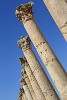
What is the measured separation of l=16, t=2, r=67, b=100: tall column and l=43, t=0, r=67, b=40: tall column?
6.66m

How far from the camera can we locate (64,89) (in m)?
17.2

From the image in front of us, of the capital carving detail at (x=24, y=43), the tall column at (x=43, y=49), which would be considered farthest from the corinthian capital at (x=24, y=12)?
the capital carving detail at (x=24, y=43)

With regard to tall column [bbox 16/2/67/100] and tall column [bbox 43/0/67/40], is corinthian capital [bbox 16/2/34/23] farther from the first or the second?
tall column [bbox 43/0/67/40]

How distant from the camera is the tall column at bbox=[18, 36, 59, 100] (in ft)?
67.4

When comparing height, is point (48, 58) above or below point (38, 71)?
above

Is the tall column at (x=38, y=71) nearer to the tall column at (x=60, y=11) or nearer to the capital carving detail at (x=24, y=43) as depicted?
the capital carving detail at (x=24, y=43)

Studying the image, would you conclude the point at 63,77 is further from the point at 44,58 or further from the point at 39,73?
the point at 39,73

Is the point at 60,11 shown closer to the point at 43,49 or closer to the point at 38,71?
the point at 43,49

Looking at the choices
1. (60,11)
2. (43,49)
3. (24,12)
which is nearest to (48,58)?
(43,49)

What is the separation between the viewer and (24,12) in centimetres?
2181

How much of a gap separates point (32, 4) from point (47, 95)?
798 cm

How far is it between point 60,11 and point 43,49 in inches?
349

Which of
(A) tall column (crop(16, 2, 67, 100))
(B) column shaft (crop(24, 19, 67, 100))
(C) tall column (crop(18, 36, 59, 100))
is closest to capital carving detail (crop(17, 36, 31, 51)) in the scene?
(C) tall column (crop(18, 36, 59, 100))

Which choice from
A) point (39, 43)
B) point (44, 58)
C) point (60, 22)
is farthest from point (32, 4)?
point (60, 22)
